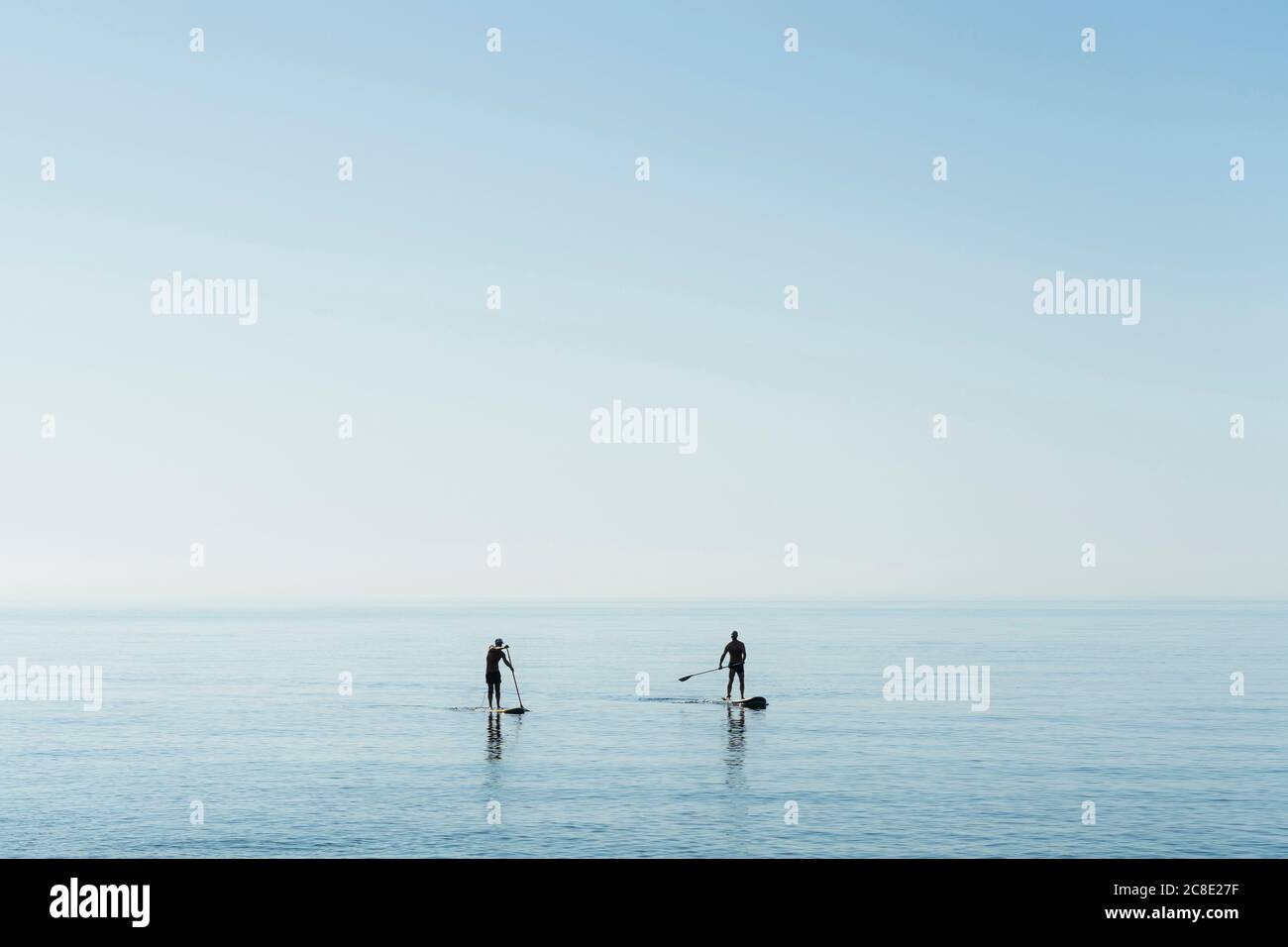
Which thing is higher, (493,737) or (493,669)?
(493,669)

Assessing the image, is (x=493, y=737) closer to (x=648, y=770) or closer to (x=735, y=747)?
(x=735, y=747)

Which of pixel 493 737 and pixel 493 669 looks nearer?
pixel 493 737

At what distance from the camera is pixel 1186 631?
451 feet
